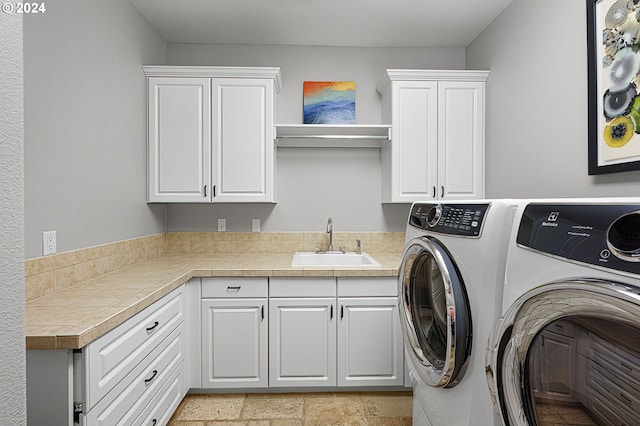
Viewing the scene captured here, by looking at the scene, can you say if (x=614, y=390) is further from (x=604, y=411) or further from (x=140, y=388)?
(x=140, y=388)

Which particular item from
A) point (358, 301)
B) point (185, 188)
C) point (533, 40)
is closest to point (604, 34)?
point (533, 40)

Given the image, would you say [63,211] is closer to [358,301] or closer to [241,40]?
[358,301]

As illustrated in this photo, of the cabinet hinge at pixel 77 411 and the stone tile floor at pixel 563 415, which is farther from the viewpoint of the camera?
the cabinet hinge at pixel 77 411

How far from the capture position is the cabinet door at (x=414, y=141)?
2.81 m

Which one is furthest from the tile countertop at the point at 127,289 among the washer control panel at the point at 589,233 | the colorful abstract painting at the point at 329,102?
the washer control panel at the point at 589,233

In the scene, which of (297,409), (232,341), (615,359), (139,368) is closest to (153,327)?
(139,368)

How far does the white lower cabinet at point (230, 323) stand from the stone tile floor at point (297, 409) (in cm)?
16

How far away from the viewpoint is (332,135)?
301 centimetres

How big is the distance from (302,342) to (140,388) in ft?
3.42

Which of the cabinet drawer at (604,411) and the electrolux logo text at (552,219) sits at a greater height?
the electrolux logo text at (552,219)

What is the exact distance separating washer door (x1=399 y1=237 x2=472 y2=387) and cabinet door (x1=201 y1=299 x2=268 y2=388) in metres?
1.09

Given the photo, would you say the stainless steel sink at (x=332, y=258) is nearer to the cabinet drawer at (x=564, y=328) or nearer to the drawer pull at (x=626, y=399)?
the cabinet drawer at (x=564, y=328)

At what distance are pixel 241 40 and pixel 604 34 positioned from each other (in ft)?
7.81

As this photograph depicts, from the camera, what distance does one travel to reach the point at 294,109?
10.2ft
